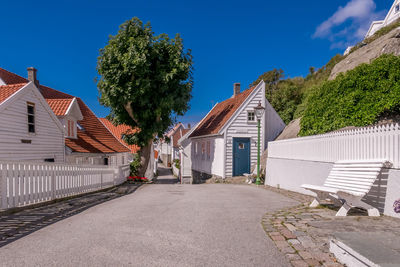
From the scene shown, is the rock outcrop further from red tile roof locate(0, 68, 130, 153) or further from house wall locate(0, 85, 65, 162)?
house wall locate(0, 85, 65, 162)

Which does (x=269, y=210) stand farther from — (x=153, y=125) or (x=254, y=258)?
(x=153, y=125)

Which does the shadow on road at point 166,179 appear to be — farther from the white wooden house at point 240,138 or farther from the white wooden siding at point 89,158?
the white wooden house at point 240,138

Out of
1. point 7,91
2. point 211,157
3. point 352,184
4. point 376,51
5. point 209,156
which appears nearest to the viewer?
point 352,184

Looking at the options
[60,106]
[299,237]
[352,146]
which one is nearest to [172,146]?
[60,106]

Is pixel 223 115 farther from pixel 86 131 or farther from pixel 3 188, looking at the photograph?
pixel 3 188

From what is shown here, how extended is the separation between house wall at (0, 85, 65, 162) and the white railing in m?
11.4

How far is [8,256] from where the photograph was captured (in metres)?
4.04

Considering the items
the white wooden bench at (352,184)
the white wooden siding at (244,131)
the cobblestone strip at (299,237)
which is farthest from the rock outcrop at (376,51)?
the cobblestone strip at (299,237)

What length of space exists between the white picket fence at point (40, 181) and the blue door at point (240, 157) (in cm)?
984

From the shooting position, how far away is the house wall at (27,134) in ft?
40.4

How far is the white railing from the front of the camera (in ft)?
21.2

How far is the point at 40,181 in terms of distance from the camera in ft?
25.8

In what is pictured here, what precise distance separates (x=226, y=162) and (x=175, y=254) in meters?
14.8

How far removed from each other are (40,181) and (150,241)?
4836 mm
